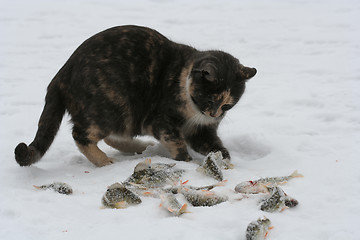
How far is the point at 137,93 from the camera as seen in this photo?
4328 mm

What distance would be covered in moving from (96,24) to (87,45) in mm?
4962

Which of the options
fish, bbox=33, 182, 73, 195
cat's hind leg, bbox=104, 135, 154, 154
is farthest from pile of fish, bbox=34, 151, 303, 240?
cat's hind leg, bbox=104, 135, 154, 154

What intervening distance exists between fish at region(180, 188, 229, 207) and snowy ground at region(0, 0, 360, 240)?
10 centimetres

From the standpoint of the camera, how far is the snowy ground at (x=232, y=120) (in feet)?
9.48

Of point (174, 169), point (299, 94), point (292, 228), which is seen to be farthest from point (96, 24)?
point (292, 228)

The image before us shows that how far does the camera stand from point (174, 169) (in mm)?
3834

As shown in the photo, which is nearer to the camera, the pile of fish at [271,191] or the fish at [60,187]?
the pile of fish at [271,191]

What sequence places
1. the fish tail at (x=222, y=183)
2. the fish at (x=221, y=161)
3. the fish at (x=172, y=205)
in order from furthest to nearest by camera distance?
the fish at (x=221, y=161), the fish tail at (x=222, y=183), the fish at (x=172, y=205)

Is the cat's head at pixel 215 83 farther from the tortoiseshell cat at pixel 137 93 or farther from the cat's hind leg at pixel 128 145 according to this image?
the cat's hind leg at pixel 128 145

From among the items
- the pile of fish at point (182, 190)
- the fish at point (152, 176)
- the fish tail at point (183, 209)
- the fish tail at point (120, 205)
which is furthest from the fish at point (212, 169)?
the fish tail at point (120, 205)

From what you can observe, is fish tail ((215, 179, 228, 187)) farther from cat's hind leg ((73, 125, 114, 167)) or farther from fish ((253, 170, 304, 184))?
cat's hind leg ((73, 125, 114, 167))

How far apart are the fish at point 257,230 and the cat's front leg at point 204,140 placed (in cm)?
174

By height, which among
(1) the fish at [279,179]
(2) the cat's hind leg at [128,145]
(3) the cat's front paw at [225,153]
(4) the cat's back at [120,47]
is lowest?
(2) the cat's hind leg at [128,145]

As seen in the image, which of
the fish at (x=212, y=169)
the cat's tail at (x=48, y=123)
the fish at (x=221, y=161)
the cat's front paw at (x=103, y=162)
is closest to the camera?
the fish at (x=212, y=169)
